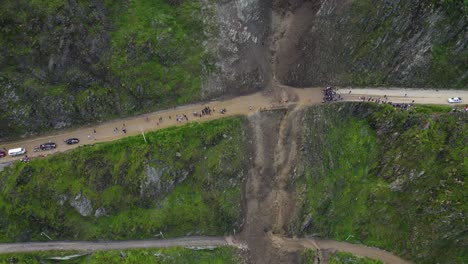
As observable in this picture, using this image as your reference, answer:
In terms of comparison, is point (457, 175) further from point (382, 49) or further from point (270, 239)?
point (270, 239)

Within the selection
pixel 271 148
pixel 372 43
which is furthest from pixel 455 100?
pixel 271 148

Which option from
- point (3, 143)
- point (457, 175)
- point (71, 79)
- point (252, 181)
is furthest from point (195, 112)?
point (457, 175)

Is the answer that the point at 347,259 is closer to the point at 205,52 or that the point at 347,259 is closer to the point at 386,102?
the point at 386,102

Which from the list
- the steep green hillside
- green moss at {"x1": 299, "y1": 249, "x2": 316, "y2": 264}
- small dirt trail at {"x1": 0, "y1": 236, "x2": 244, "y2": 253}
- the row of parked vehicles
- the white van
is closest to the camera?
small dirt trail at {"x1": 0, "y1": 236, "x2": 244, "y2": 253}

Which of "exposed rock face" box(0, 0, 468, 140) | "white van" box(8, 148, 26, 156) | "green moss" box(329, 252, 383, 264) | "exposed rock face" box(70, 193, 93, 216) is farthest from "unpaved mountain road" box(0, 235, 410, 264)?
"exposed rock face" box(0, 0, 468, 140)

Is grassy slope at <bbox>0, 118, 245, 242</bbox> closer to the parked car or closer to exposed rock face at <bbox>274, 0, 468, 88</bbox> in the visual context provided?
exposed rock face at <bbox>274, 0, 468, 88</bbox>
